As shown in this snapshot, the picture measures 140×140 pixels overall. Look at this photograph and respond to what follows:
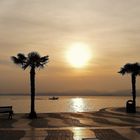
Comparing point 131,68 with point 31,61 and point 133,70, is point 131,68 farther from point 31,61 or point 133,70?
point 31,61

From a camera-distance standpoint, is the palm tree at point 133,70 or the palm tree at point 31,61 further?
the palm tree at point 133,70

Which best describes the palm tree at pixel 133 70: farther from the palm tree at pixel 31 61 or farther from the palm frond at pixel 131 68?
the palm tree at pixel 31 61

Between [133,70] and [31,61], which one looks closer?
[31,61]

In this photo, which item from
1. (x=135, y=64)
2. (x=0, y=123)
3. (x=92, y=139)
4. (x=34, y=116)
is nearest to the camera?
(x=92, y=139)

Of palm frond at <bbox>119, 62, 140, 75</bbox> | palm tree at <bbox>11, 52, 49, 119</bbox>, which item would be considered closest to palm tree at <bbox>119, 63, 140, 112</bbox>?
palm frond at <bbox>119, 62, 140, 75</bbox>

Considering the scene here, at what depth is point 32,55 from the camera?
34625 mm

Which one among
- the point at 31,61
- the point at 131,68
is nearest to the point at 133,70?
the point at 131,68

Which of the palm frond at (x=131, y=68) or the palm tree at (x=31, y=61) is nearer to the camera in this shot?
the palm tree at (x=31, y=61)

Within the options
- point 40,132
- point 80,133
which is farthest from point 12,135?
point 80,133

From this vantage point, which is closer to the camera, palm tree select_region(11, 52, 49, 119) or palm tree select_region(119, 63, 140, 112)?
palm tree select_region(11, 52, 49, 119)

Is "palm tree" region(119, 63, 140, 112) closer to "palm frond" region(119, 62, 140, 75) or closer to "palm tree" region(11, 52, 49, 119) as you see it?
"palm frond" region(119, 62, 140, 75)

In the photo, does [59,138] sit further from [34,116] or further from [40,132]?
[34,116]

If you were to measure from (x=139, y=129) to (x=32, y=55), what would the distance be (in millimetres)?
12684

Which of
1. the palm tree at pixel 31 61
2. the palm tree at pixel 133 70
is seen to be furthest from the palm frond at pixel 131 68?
the palm tree at pixel 31 61
